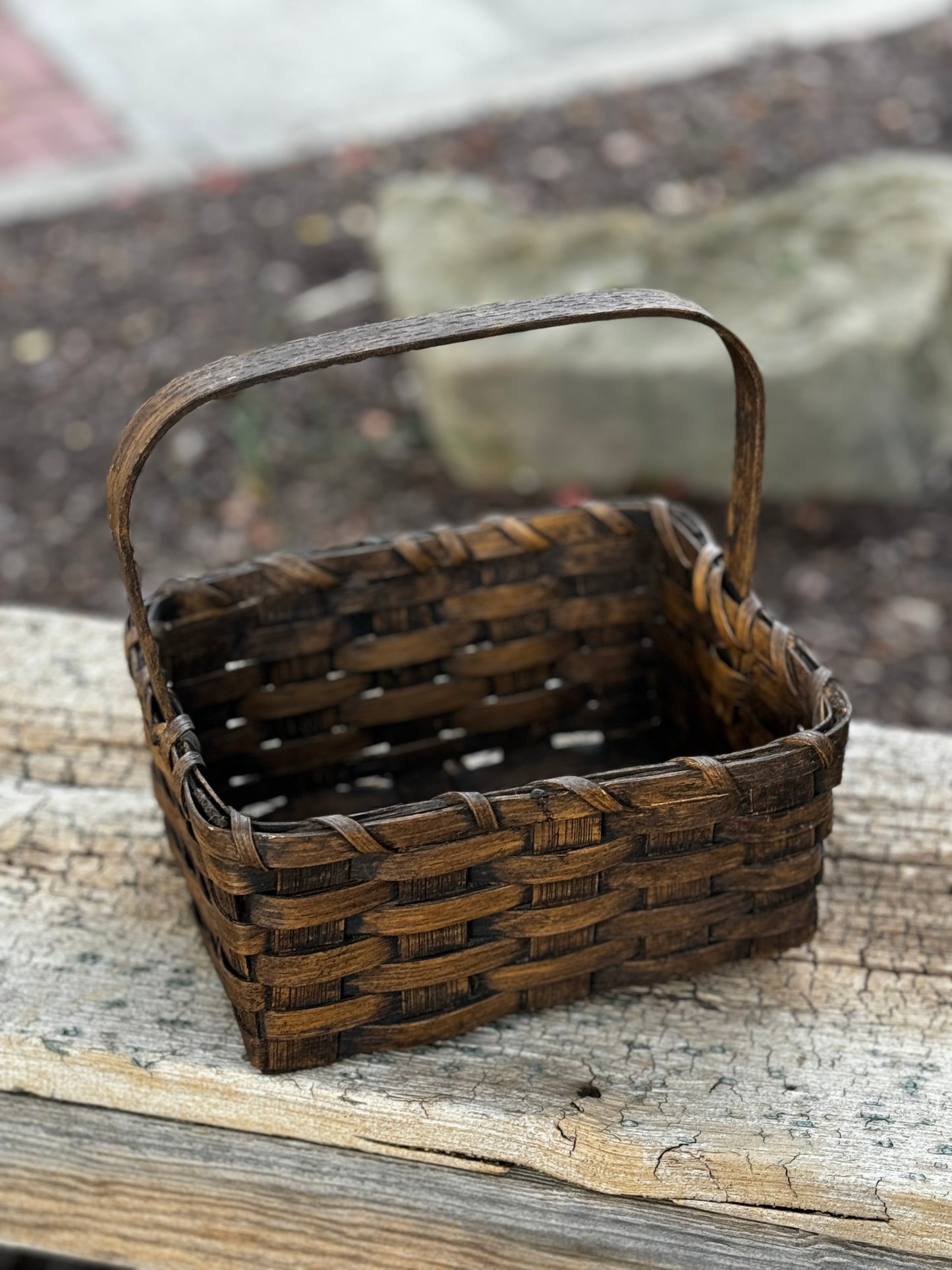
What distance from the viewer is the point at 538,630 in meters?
1.49

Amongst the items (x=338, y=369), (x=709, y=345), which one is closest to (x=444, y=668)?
(x=709, y=345)

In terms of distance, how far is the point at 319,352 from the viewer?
1018 mm

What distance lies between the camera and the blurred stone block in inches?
111

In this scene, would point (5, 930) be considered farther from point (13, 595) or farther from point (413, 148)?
point (413, 148)

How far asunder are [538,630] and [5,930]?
2.02 ft

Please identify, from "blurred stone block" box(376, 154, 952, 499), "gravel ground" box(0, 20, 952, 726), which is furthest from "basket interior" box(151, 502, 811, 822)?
"blurred stone block" box(376, 154, 952, 499)

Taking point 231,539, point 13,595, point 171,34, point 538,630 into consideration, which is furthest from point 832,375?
point 171,34

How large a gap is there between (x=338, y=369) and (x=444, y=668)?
2189mm

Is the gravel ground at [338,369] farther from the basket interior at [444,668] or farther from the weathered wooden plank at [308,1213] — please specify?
the weathered wooden plank at [308,1213]

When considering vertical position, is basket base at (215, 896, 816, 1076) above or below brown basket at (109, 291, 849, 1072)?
below

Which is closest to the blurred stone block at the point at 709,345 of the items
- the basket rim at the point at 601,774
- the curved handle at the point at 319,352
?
the basket rim at the point at 601,774

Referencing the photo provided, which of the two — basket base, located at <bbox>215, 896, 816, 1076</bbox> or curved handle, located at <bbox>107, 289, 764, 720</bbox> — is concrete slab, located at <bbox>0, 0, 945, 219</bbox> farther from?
basket base, located at <bbox>215, 896, 816, 1076</bbox>

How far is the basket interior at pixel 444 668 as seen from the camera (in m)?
1.38

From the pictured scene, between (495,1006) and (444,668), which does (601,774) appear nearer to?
(495,1006)
